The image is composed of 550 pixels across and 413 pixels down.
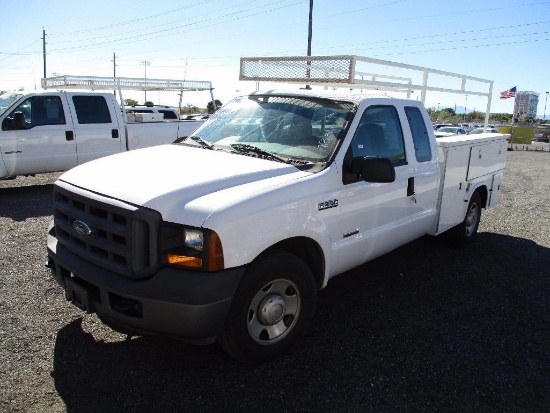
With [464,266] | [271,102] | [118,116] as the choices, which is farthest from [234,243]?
[118,116]

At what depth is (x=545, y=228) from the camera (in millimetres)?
7605

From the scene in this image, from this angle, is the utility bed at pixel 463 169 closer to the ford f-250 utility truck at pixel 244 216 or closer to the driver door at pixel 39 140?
the ford f-250 utility truck at pixel 244 216

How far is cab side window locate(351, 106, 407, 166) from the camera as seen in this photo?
151 inches

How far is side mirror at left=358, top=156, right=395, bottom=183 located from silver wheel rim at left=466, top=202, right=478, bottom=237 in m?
3.24

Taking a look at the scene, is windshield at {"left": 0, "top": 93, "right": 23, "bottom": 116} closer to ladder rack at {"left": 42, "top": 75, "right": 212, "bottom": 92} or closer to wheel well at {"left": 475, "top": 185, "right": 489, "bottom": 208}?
ladder rack at {"left": 42, "top": 75, "right": 212, "bottom": 92}

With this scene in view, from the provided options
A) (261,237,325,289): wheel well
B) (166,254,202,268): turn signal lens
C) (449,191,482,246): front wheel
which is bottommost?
(449,191,482,246): front wheel

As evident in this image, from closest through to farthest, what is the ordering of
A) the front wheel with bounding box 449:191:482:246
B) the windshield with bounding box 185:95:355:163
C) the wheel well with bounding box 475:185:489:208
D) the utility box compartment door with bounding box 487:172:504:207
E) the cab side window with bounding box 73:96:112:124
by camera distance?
the windshield with bounding box 185:95:355:163, the front wheel with bounding box 449:191:482:246, the wheel well with bounding box 475:185:489:208, the utility box compartment door with bounding box 487:172:504:207, the cab side window with bounding box 73:96:112:124

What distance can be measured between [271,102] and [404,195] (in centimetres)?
153

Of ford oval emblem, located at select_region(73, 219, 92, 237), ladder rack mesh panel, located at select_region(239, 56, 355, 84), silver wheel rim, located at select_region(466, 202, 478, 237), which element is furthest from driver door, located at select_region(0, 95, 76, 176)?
silver wheel rim, located at select_region(466, 202, 478, 237)

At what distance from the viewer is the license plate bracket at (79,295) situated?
2.88m

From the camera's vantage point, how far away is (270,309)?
312 cm

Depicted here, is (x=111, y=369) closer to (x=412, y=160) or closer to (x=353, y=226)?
(x=353, y=226)

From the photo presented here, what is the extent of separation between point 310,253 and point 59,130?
7284mm

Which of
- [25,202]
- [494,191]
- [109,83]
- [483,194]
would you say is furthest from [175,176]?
[109,83]
